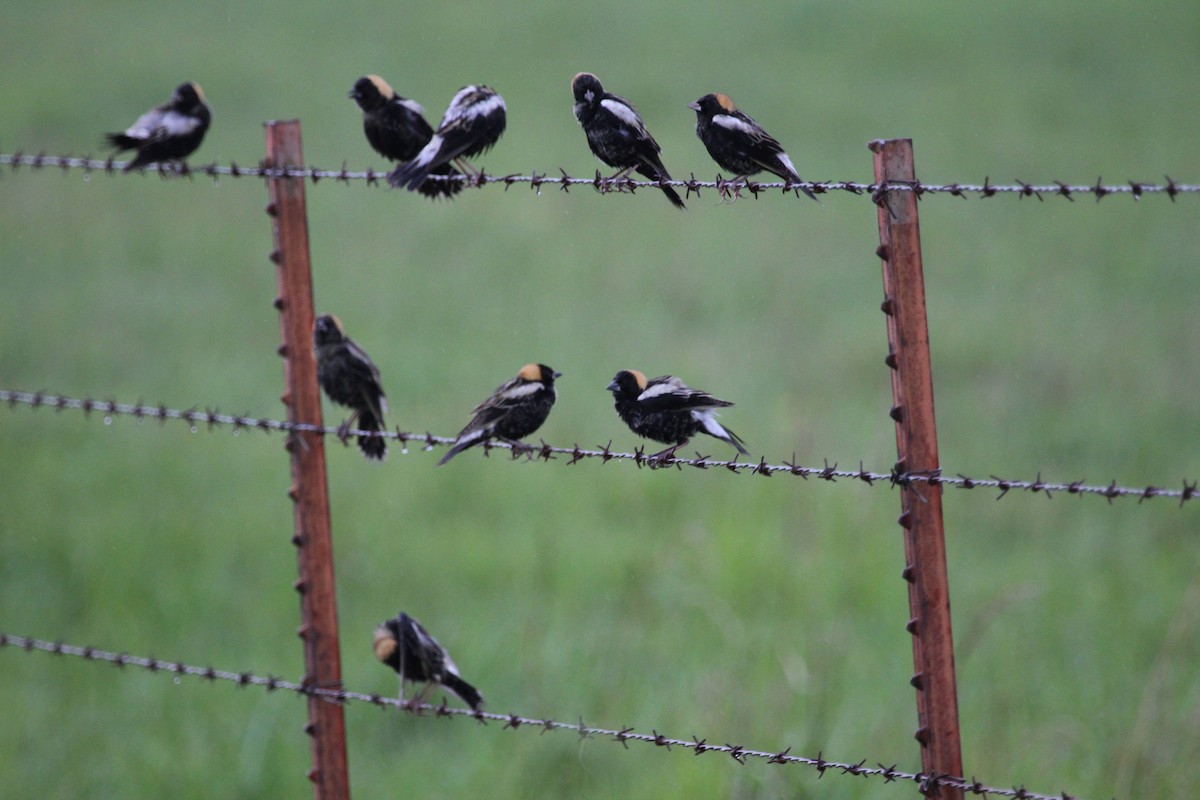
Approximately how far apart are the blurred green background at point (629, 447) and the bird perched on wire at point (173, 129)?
2634mm

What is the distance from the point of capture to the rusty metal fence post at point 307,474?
386 cm

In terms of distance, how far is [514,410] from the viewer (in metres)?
4.47

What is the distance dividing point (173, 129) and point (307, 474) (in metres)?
1.80

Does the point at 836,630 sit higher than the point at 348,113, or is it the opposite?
the point at 348,113

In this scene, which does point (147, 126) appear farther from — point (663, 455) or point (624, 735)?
point (624, 735)

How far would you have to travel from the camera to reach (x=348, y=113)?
20891 mm

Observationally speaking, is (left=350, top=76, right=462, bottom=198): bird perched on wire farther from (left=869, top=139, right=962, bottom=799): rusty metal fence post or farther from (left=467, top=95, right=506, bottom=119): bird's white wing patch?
(left=869, top=139, right=962, bottom=799): rusty metal fence post

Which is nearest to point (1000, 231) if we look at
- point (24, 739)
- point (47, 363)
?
point (47, 363)

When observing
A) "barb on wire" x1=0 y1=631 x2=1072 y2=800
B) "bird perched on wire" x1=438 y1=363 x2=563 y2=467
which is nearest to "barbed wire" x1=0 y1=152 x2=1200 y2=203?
"bird perched on wire" x1=438 y1=363 x2=563 y2=467

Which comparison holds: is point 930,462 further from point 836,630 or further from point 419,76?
point 419,76

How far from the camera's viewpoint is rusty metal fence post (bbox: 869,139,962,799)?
9.96ft

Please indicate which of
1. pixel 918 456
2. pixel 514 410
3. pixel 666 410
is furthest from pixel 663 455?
pixel 918 456

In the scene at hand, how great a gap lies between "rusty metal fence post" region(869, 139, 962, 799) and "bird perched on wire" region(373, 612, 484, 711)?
1.74 m

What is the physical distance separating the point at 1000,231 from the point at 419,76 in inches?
420
